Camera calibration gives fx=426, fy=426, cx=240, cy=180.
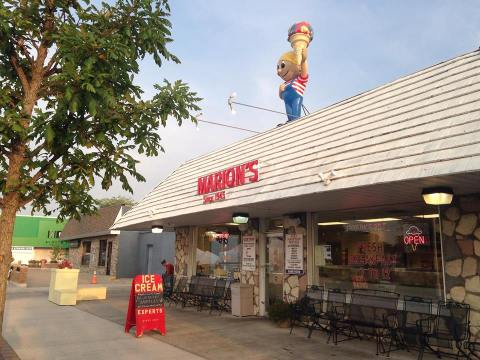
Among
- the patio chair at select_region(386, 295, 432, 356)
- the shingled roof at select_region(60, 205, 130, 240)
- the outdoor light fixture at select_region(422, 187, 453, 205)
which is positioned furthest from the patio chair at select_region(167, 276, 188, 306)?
the shingled roof at select_region(60, 205, 130, 240)

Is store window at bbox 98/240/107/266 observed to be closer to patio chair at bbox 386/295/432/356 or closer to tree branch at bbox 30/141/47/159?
patio chair at bbox 386/295/432/356

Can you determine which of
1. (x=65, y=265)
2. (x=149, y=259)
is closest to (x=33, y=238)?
(x=149, y=259)

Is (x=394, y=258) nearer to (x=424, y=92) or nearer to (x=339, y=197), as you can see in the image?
(x=339, y=197)

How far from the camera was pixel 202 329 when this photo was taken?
32.1ft

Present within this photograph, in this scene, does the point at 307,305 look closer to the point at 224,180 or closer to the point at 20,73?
the point at 224,180

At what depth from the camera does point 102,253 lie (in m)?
33.6

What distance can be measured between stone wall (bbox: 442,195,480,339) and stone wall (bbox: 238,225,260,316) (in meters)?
5.56

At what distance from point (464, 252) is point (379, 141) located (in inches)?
95.2

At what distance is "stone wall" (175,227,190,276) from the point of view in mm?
15652

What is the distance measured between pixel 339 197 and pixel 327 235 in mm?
2439

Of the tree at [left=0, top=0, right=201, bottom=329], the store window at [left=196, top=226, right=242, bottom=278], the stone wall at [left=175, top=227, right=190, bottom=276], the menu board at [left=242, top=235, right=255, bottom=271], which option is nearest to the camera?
the tree at [left=0, top=0, right=201, bottom=329]

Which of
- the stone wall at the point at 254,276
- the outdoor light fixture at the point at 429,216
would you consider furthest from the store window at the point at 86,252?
the outdoor light fixture at the point at 429,216

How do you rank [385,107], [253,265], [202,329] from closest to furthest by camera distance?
[385,107]
[202,329]
[253,265]

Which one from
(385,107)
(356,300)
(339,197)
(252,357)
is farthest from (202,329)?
(385,107)
